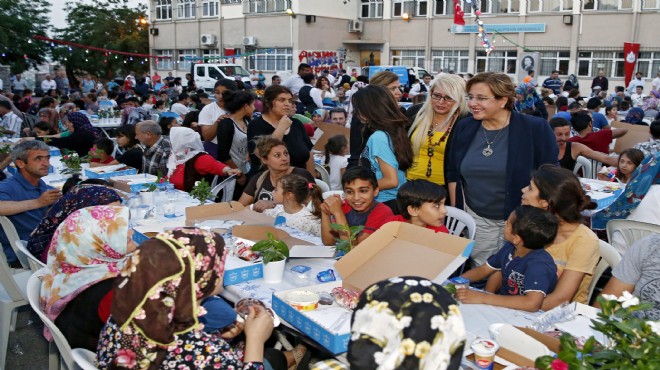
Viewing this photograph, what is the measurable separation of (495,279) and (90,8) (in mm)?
39122

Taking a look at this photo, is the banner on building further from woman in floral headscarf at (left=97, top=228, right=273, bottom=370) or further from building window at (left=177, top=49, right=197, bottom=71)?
woman in floral headscarf at (left=97, top=228, right=273, bottom=370)

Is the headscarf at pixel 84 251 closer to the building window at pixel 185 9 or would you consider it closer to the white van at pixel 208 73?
the white van at pixel 208 73

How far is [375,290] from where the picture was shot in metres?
1.49

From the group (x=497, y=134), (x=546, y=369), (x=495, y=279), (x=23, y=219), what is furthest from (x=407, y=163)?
(x=23, y=219)

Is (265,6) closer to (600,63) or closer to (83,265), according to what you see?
(600,63)

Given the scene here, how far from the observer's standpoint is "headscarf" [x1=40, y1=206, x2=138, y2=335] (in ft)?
8.61

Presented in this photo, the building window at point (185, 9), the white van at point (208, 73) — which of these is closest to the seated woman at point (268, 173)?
the white van at point (208, 73)

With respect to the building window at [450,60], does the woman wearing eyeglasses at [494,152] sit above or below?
below

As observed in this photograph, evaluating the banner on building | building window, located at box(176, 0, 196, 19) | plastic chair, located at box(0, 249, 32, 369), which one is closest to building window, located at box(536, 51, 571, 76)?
the banner on building

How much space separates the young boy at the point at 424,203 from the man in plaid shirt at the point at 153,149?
339 cm

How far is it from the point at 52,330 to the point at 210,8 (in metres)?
34.5

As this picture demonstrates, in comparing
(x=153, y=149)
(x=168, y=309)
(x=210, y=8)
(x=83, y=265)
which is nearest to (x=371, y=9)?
(x=210, y=8)

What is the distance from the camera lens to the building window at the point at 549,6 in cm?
2595

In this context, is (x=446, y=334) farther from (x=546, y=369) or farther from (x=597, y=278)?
(x=597, y=278)
